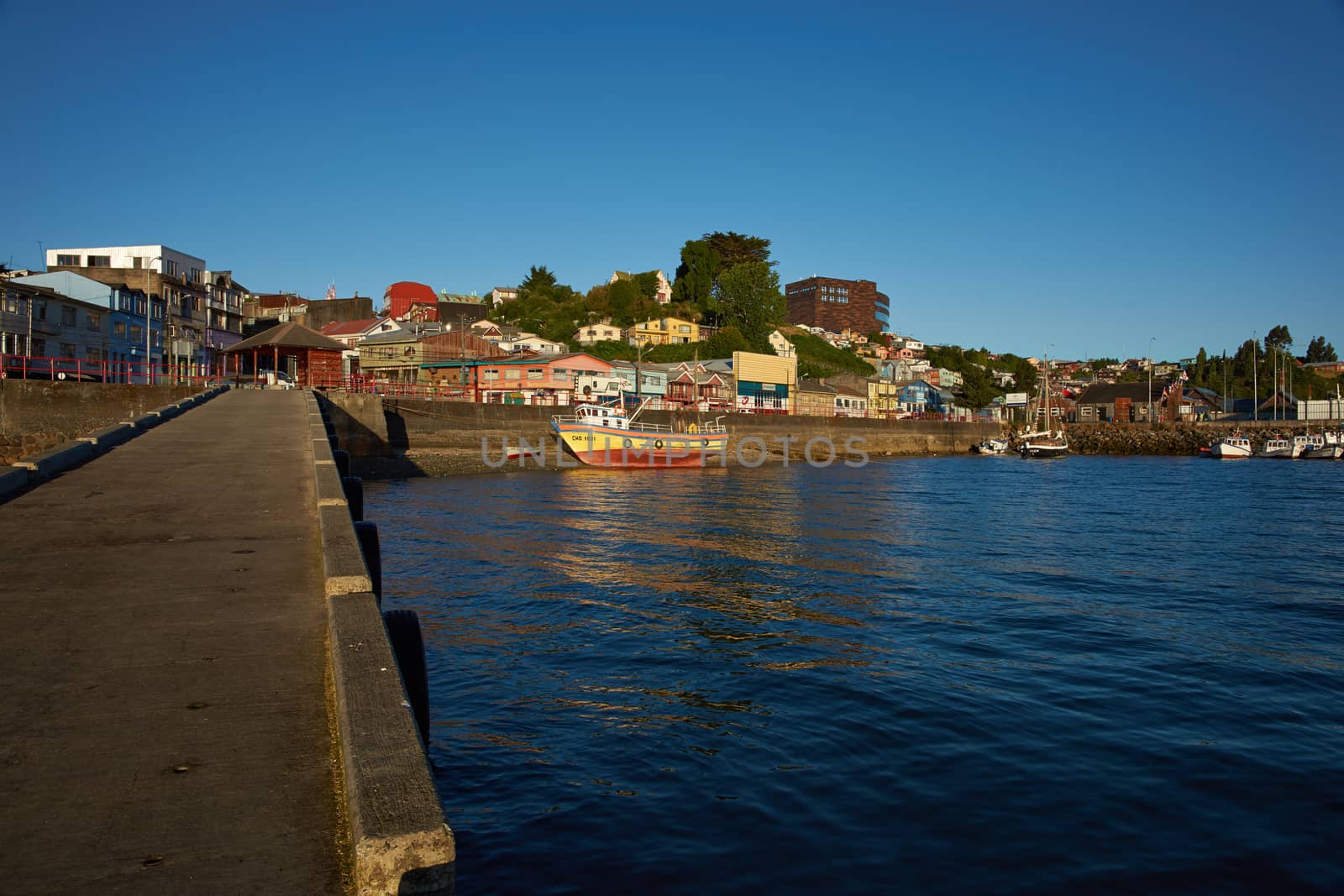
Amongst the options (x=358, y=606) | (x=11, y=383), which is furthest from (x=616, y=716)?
(x=11, y=383)

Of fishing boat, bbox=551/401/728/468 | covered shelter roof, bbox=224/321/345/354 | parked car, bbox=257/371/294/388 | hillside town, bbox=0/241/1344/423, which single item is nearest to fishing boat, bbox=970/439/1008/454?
hillside town, bbox=0/241/1344/423

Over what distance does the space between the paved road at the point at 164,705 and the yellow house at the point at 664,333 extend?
286 feet

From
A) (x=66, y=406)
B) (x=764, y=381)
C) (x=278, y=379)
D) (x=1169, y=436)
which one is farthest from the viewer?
(x=1169, y=436)

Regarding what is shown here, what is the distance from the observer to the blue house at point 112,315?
49.0 meters

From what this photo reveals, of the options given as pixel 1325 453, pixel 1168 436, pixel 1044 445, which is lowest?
pixel 1325 453

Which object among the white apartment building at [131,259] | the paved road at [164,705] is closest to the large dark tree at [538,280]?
the white apartment building at [131,259]

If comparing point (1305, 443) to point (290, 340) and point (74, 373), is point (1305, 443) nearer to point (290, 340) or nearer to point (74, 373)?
point (290, 340)

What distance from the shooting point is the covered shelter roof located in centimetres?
3916

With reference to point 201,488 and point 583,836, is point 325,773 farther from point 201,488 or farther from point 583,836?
point 201,488

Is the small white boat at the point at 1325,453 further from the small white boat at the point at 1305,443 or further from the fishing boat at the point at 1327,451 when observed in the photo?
the small white boat at the point at 1305,443

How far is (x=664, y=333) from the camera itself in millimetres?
98250

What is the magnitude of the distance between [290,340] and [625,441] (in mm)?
16995

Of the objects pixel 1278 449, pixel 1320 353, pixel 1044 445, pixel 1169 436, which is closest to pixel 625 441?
pixel 1044 445

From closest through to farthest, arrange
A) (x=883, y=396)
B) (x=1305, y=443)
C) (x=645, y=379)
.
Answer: (x=645, y=379) → (x=1305, y=443) → (x=883, y=396)
